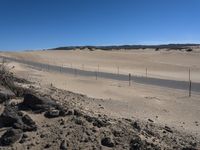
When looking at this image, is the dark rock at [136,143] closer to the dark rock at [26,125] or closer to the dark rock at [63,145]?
the dark rock at [63,145]

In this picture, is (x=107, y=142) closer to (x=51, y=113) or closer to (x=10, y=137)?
(x=10, y=137)

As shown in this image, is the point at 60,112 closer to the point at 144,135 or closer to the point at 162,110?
the point at 144,135

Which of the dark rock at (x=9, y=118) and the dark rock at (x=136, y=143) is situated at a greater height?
the dark rock at (x=9, y=118)

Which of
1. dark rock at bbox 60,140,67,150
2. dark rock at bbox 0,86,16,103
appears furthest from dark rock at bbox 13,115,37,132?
dark rock at bbox 0,86,16,103

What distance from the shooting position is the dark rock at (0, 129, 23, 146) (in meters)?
9.59

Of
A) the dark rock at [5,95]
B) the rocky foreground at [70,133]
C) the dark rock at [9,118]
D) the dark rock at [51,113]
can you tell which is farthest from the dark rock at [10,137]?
the dark rock at [5,95]

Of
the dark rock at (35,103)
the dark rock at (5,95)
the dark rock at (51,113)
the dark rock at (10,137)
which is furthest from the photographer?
the dark rock at (5,95)

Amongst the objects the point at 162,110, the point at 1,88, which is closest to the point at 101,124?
the point at 1,88

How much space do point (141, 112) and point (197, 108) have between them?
147 inches

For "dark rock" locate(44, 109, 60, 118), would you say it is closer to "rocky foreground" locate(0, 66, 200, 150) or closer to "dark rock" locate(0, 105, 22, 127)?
"rocky foreground" locate(0, 66, 200, 150)

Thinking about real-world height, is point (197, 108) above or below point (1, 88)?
below

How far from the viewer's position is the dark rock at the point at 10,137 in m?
9.59

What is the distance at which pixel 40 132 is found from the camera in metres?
10.3

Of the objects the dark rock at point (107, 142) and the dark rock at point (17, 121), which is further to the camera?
the dark rock at point (17, 121)
